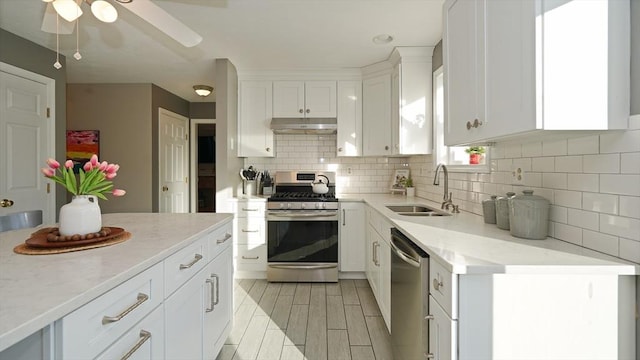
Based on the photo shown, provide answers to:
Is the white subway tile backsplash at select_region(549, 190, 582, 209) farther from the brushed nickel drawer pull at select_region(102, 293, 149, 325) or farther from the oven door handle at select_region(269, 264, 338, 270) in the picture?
the oven door handle at select_region(269, 264, 338, 270)

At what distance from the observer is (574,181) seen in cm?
138

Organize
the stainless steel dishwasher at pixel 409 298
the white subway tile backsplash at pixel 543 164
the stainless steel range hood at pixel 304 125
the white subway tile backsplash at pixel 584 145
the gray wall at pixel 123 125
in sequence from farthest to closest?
the gray wall at pixel 123 125 → the stainless steel range hood at pixel 304 125 → the white subway tile backsplash at pixel 543 164 → the stainless steel dishwasher at pixel 409 298 → the white subway tile backsplash at pixel 584 145

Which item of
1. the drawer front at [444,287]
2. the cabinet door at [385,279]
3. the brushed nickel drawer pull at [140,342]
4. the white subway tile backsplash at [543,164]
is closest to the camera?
the brushed nickel drawer pull at [140,342]

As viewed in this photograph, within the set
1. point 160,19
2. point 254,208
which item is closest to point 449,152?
point 254,208

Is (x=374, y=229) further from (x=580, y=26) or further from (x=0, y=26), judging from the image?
(x=0, y=26)

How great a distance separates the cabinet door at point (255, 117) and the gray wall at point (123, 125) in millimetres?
1641

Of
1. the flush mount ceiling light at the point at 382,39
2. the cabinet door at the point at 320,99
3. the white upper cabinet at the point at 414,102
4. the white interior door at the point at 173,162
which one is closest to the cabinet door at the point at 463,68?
the flush mount ceiling light at the point at 382,39

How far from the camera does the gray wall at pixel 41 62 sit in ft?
9.58

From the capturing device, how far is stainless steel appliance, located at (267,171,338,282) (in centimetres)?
345

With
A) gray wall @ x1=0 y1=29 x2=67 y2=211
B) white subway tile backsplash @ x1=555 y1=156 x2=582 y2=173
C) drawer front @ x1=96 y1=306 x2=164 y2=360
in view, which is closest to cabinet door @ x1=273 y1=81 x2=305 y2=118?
gray wall @ x1=0 y1=29 x2=67 y2=211

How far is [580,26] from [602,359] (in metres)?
1.16

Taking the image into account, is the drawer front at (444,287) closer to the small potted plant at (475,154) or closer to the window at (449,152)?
the window at (449,152)

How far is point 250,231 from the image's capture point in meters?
3.56

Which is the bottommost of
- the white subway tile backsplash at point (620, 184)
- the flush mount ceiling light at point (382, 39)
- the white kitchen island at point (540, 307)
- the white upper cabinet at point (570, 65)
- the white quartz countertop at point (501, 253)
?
the white kitchen island at point (540, 307)
